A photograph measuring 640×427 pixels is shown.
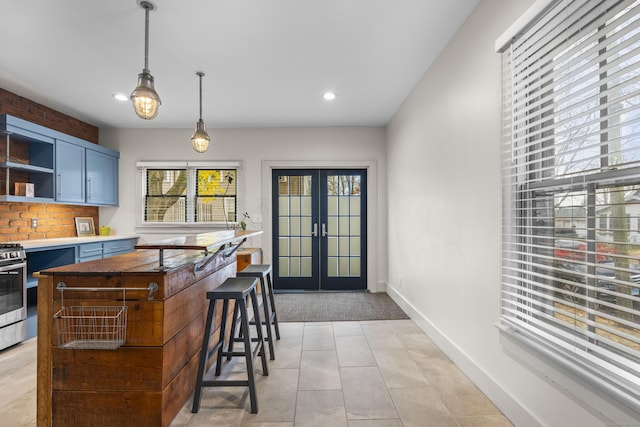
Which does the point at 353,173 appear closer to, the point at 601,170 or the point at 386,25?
the point at 386,25

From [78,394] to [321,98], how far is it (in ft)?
11.9

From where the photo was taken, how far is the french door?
5.40 metres

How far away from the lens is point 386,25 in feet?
8.42

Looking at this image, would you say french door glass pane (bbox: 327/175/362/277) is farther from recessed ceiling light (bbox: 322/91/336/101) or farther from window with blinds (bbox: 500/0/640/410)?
window with blinds (bbox: 500/0/640/410)

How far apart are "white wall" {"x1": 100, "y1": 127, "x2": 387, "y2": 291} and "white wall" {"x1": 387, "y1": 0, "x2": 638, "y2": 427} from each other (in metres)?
1.52

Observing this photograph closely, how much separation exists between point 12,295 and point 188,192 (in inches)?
101

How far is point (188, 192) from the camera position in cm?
527

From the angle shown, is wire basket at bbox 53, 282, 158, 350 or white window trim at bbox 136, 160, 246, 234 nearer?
wire basket at bbox 53, 282, 158, 350

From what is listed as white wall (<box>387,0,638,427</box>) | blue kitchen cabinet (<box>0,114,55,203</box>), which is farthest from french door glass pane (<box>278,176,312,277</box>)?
blue kitchen cabinet (<box>0,114,55,203</box>)

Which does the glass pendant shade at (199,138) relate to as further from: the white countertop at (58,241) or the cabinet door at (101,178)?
the cabinet door at (101,178)

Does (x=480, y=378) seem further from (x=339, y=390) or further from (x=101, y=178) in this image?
(x=101, y=178)

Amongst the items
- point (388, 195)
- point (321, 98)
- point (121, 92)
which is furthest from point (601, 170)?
point (121, 92)

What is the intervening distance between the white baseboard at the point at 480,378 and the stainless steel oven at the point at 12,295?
4.08 m

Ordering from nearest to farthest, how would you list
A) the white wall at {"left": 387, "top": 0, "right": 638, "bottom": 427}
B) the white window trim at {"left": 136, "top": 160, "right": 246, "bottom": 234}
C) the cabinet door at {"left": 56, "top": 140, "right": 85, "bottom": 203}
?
the white wall at {"left": 387, "top": 0, "right": 638, "bottom": 427}, the cabinet door at {"left": 56, "top": 140, "right": 85, "bottom": 203}, the white window trim at {"left": 136, "top": 160, "right": 246, "bottom": 234}
